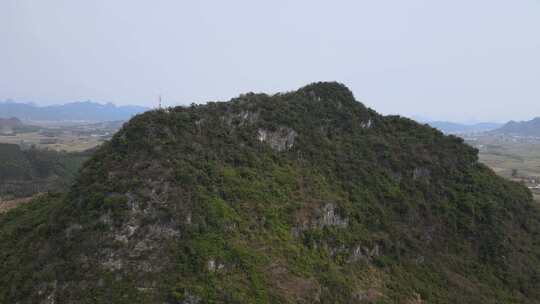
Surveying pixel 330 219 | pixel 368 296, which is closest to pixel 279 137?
pixel 330 219

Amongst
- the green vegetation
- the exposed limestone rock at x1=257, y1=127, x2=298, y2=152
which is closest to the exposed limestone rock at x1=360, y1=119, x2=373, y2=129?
the exposed limestone rock at x1=257, y1=127, x2=298, y2=152

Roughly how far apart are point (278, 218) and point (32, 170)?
73.7m

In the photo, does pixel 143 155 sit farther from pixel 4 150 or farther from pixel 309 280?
pixel 4 150

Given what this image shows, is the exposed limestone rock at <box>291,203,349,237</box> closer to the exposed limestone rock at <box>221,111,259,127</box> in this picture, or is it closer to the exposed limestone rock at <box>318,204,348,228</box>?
the exposed limestone rock at <box>318,204,348,228</box>

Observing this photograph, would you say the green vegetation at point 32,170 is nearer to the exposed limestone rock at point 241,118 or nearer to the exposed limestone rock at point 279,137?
the exposed limestone rock at point 241,118

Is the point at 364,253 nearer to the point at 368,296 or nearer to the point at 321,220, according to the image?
the point at 321,220

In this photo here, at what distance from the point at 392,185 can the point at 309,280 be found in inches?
669

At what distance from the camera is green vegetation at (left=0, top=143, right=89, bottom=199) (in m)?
67.8

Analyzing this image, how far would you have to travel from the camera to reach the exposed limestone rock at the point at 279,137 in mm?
37031

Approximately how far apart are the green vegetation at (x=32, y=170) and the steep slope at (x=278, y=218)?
30402 mm

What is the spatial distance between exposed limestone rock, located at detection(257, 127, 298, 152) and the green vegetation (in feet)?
146

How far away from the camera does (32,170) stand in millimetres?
84125

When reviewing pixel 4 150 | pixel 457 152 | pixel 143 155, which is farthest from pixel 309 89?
pixel 4 150

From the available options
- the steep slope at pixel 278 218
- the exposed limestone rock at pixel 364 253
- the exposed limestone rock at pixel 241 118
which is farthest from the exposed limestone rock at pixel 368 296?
the exposed limestone rock at pixel 241 118
